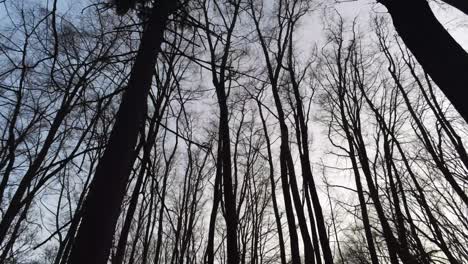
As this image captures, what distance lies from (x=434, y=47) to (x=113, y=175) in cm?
232

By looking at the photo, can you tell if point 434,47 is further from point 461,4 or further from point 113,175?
point 113,175

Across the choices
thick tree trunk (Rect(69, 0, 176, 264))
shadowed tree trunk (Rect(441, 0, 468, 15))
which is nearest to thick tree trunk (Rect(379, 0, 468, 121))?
shadowed tree trunk (Rect(441, 0, 468, 15))

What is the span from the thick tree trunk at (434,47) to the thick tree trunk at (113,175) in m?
2.05

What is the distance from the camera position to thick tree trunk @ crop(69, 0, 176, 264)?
1192 millimetres

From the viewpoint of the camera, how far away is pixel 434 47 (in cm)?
182

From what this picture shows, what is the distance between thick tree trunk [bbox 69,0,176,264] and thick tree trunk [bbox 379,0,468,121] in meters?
2.05

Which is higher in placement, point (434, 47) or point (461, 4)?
point (461, 4)

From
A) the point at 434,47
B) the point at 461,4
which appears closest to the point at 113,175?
the point at 434,47

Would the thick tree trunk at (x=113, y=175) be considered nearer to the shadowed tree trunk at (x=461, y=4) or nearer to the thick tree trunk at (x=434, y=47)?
the thick tree trunk at (x=434, y=47)

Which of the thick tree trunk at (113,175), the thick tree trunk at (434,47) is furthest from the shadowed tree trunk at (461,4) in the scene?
the thick tree trunk at (113,175)

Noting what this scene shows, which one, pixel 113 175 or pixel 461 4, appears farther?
pixel 461 4

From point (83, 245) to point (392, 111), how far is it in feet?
→ 32.3

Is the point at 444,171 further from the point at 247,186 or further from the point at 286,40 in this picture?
the point at 247,186

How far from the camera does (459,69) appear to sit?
1660mm
